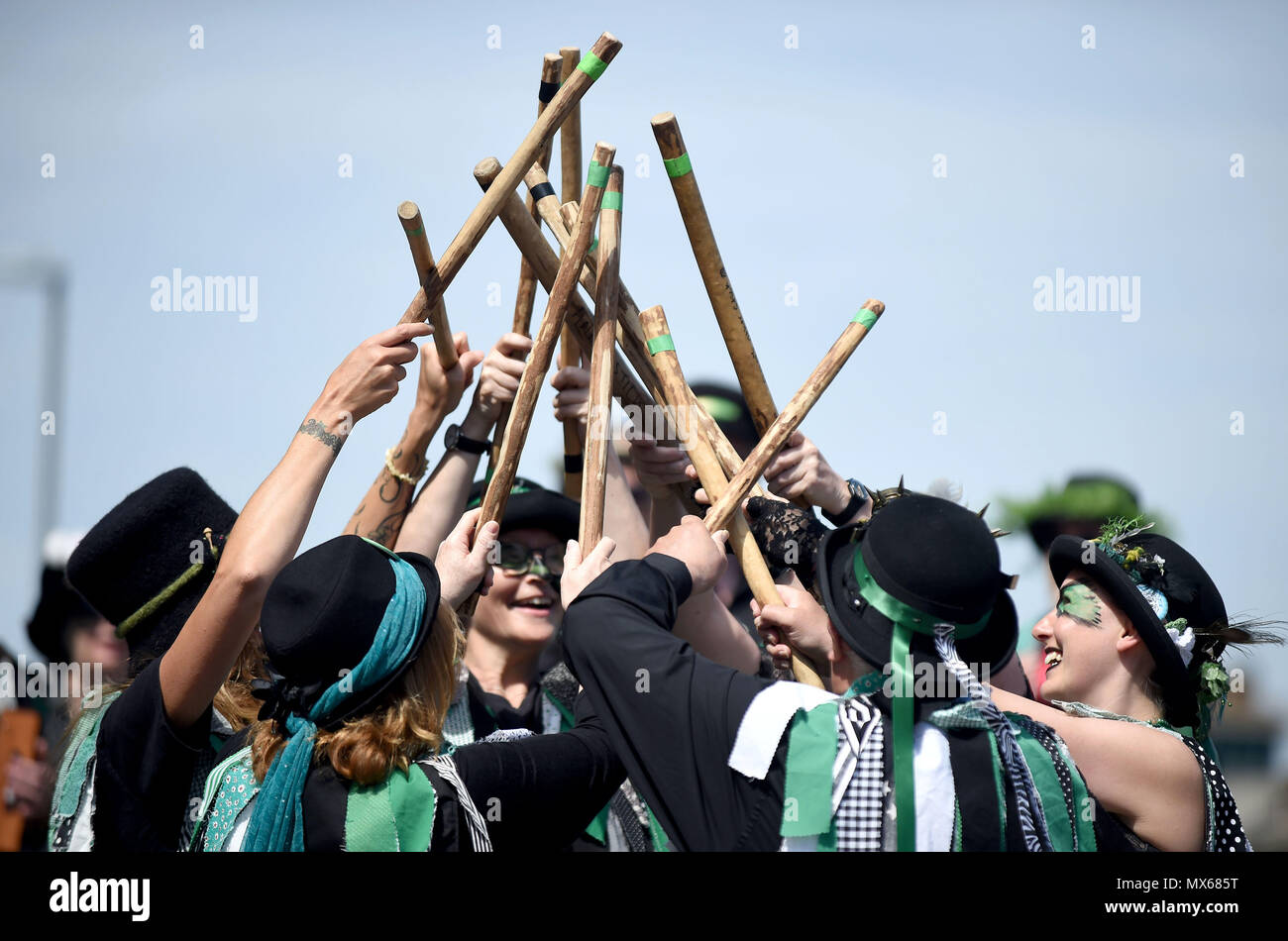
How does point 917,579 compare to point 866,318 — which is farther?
point 866,318

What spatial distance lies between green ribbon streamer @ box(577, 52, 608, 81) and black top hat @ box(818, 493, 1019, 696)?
1.30 metres

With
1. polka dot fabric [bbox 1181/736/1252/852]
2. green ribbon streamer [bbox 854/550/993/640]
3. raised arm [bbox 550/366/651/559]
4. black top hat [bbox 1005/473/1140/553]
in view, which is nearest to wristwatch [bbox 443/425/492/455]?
raised arm [bbox 550/366/651/559]

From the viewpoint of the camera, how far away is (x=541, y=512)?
379 centimetres

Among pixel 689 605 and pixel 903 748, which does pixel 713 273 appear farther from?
pixel 903 748

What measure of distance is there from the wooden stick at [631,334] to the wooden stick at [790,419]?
0.46ft

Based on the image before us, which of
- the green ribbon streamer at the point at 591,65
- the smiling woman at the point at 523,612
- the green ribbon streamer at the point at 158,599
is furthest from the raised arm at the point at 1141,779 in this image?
the green ribbon streamer at the point at 158,599

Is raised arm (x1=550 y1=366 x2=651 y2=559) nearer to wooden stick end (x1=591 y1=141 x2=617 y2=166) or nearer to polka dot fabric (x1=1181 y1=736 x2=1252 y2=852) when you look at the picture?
wooden stick end (x1=591 y1=141 x2=617 y2=166)

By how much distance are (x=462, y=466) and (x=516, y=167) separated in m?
0.91

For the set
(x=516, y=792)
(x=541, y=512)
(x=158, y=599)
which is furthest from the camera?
(x=541, y=512)

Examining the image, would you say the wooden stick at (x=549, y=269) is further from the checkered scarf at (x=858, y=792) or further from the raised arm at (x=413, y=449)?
the checkered scarf at (x=858, y=792)

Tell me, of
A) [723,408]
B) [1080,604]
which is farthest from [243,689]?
[723,408]

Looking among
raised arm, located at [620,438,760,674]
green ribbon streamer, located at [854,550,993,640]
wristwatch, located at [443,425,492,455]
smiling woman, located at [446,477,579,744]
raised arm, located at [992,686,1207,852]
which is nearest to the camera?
green ribbon streamer, located at [854,550,993,640]

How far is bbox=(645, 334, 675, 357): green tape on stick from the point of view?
287cm
